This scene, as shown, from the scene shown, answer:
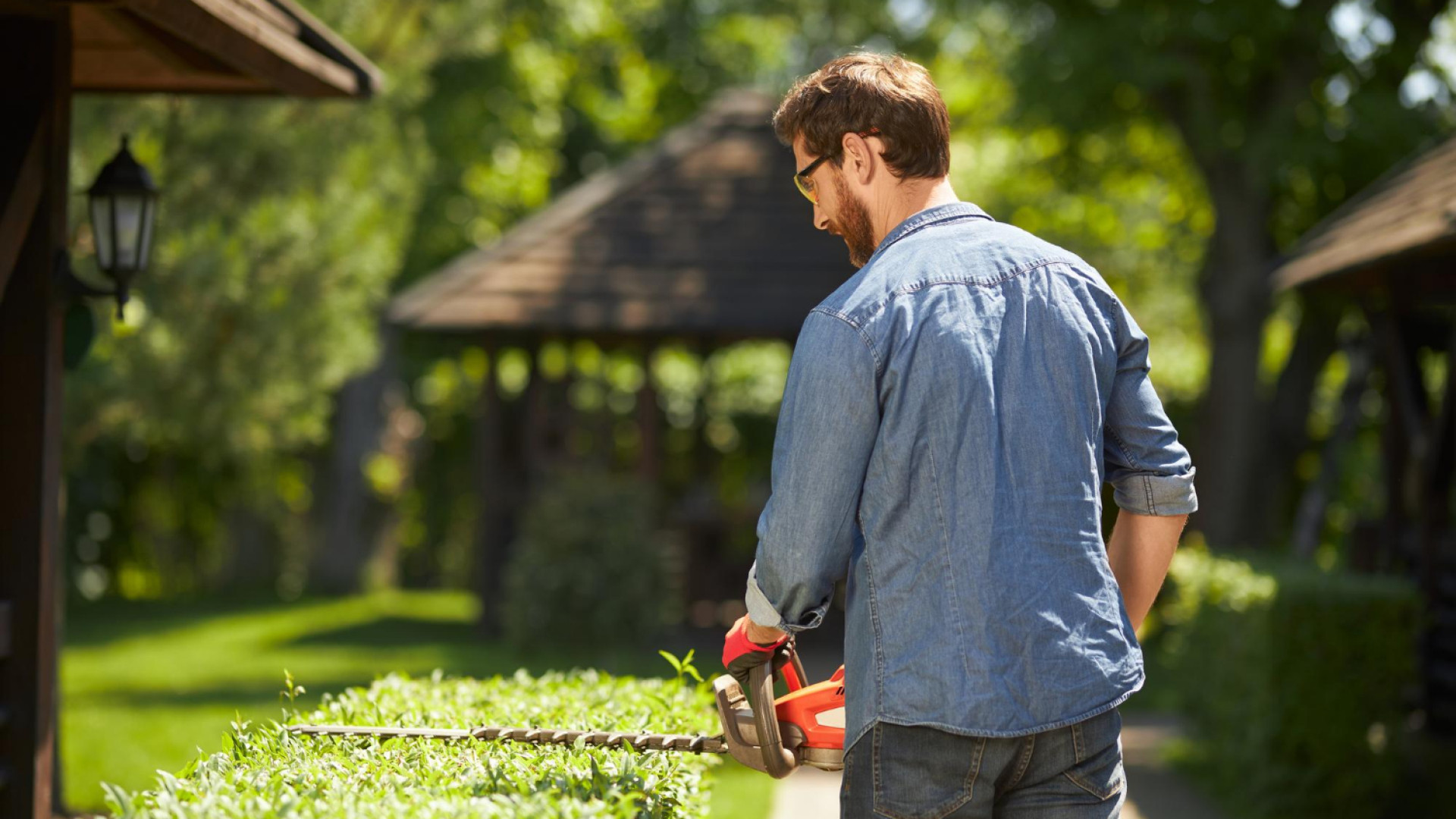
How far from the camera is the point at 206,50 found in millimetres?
4797

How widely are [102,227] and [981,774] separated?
4.46m

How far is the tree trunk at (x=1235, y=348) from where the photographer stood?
1342 cm

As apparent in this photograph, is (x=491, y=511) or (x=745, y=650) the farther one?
(x=491, y=511)

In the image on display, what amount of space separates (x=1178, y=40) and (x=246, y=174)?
7957 millimetres

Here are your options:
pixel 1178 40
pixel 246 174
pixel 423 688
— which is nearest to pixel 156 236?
pixel 246 174

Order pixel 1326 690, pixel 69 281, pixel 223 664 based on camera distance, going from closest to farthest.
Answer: pixel 69 281, pixel 1326 690, pixel 223 664

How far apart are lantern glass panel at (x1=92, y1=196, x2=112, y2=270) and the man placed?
13.1 feet

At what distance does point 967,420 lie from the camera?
2.29 m

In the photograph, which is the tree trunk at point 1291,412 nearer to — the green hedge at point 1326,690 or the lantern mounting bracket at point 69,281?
the green hedge at point 1326,690

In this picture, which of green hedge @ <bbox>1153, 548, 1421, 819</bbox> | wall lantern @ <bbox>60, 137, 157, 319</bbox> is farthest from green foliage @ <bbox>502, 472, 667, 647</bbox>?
wall lantern @ <bbox>60, 137, 157, 319</bbox>

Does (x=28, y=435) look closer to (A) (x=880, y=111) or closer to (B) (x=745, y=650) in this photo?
(B) (x=745, y=650)

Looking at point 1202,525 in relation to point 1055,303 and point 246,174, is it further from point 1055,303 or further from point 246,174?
point 1055,303

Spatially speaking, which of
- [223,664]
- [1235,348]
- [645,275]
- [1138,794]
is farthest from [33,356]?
[1235,348]

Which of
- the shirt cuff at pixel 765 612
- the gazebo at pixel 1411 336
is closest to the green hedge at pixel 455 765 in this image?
the shirt cuff at pixel 765 612
